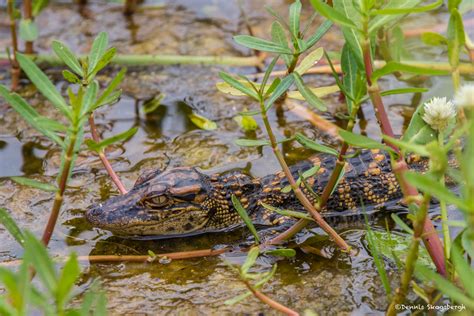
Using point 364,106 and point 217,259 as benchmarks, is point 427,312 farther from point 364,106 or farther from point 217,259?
point 364,106

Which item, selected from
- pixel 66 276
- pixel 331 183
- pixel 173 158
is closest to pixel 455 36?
pixel 331 183

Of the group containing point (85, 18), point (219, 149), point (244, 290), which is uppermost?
point (85, 18)

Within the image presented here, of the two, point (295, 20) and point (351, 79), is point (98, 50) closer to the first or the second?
point (295, 20)

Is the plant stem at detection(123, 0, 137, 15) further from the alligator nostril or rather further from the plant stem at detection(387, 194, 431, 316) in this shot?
the plant stem at detection(387, 194, 431, 316)

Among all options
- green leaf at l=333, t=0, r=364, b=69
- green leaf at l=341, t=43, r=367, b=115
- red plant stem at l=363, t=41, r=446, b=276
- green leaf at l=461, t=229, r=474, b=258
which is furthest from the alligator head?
green leaf at l=461, t=229, r=474, b=258

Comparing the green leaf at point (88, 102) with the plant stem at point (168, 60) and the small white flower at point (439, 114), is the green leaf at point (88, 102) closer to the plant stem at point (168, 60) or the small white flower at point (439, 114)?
the small white flower at point (439, 114)

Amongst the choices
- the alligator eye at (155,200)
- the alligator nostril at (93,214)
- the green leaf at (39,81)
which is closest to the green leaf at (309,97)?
the green leaf at (39,81)

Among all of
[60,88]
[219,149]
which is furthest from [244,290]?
[60,88]
